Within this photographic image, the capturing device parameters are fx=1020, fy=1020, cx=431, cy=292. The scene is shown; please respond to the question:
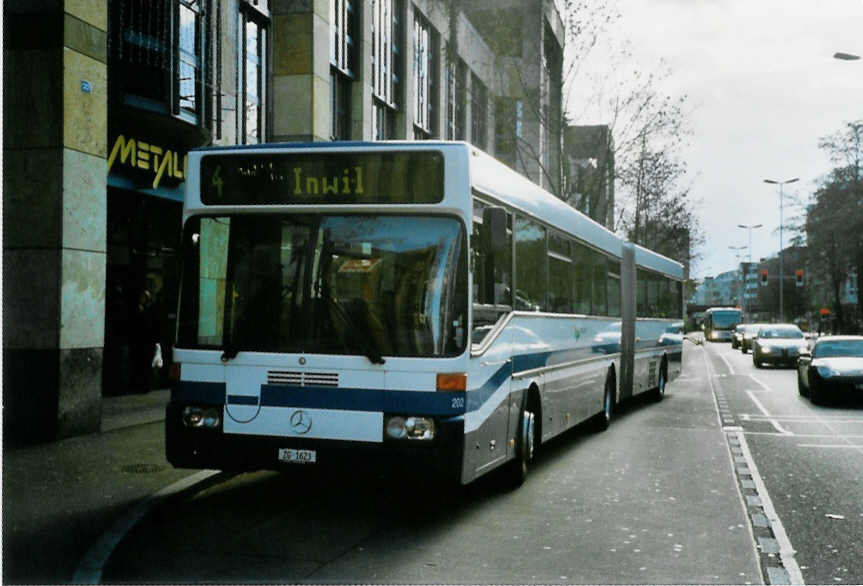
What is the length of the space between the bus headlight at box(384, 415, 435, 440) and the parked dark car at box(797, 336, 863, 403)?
1365 cm

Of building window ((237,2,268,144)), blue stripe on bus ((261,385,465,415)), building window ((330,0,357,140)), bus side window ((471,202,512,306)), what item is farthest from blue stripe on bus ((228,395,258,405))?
building window ((330,0,357,140))

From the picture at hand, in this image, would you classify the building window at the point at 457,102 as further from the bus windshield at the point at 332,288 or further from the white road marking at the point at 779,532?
the bus windshield at the point at 332,288

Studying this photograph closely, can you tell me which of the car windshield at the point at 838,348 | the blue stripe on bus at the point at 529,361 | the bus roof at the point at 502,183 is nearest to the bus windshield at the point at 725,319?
the car windshield at the point at 838,348

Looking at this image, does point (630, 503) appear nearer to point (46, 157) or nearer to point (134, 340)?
point (46, 157)

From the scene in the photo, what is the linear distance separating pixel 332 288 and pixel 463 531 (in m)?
1.94

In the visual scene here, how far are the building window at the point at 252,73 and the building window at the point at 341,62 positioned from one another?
12.1 ft

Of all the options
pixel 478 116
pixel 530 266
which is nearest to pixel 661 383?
pixel 530 266

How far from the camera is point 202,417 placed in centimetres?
745

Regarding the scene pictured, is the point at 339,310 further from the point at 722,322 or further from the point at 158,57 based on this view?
the point at 722,322

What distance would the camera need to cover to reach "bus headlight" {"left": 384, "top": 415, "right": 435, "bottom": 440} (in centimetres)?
705

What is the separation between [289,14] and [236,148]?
13199 millimetres

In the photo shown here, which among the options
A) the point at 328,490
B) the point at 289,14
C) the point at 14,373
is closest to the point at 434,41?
the point at 289,14

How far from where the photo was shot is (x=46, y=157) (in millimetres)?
11234

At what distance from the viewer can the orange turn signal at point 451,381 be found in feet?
23.2
